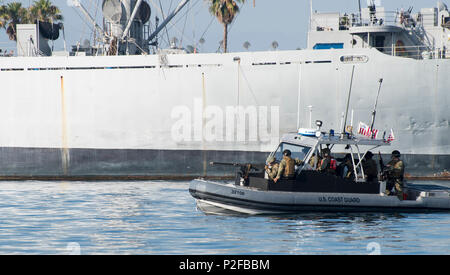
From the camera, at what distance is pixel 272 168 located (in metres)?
18.1

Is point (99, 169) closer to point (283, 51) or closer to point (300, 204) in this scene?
point (283, 51)

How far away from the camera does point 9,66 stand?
104ft

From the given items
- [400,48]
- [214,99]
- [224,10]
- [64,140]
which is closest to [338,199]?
[214,99]

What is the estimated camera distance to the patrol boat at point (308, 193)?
17484mm

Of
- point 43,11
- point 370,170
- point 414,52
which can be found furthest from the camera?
point 43,11

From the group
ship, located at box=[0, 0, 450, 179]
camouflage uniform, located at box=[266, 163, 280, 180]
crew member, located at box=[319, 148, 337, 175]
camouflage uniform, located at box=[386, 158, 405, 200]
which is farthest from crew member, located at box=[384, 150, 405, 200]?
ship, located at box=[0, 0, 450, 179]

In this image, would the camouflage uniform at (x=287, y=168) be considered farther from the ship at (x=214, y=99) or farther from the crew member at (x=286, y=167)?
the ship at (x=214, y=99)

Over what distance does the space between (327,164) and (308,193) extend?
1116mm

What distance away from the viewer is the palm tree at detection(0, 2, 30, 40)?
54438mm

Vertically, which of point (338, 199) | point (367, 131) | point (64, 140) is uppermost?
point (367, 131)

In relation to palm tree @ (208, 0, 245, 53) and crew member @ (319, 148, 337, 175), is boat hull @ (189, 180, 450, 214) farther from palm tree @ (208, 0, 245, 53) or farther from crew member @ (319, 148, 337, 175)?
palm tree @ (208, 0, 245, 53)

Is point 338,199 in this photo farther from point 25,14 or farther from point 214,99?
point 25,14
